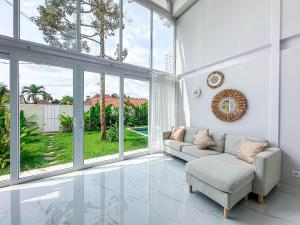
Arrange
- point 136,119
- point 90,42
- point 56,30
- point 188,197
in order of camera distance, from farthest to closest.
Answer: point 136,119
point 90,42
point 56,30
point 188,197

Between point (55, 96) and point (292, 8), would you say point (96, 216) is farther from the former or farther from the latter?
point (292, 8)

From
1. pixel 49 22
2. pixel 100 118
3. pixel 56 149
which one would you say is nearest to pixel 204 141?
pixel 100 118

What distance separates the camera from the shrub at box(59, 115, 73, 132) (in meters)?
3.48

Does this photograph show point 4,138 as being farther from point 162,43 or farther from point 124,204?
point 162,43

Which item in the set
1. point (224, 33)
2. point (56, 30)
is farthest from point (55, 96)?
point (224, 33)

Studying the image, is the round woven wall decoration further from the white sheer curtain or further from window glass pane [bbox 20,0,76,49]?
window glass pane [bbox 20,0,76,49]

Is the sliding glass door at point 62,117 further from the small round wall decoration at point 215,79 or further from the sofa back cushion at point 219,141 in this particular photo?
the sofa back cushion at point 219,141

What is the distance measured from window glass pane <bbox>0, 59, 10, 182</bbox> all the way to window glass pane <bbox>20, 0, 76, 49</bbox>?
696 millimetres

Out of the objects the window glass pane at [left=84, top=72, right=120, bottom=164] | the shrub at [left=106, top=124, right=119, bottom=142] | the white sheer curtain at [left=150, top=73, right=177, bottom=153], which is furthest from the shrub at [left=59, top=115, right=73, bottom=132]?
the white sheer curtain at [left=150, top=73, right=177, bottom=153]

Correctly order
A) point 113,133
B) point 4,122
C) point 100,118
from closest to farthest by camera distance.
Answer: point 4,122
point 100,118
point 113,133

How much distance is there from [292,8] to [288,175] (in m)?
2.62

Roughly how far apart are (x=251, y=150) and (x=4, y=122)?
4.13 meters

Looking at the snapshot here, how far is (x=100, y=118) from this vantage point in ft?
13.4

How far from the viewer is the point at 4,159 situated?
114 inches
